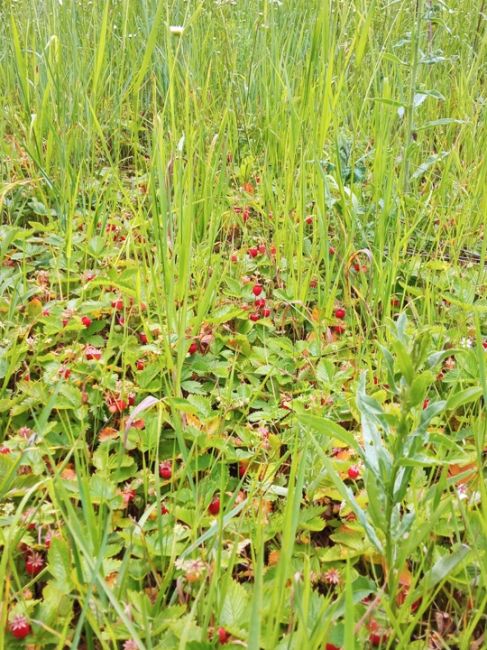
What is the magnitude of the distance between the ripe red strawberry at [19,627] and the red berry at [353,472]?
0.63 meters

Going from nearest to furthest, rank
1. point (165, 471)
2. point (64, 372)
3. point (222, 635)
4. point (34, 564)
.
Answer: point (222, 635)
point (34, 564)
point (165, 471)
point (64, 372)

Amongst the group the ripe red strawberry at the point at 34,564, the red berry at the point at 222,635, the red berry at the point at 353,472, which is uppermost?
the red berry at the point at 353,472

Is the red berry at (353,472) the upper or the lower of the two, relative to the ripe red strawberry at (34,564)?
upper

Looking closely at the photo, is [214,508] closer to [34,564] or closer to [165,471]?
[165,471]

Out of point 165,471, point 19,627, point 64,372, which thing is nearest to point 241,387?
point 165,471

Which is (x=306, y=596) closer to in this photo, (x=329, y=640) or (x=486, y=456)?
(x=329, y=640)

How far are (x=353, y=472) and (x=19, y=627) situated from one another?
0.64 meters

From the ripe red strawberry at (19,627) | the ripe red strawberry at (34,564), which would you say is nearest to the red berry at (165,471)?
the ripe red strawberry at (34,564)

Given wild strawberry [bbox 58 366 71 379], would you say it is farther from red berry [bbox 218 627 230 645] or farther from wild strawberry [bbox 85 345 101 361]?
red berry [bbox 218 627 230 645]

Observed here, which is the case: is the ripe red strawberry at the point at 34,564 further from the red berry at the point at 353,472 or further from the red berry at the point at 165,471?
the red berry at the point at 353,472

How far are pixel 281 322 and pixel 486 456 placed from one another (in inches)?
A: 25.5

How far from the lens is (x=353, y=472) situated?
124 cm

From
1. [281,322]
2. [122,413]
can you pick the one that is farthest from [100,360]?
[281,322]

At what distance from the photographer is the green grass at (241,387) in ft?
3.14
